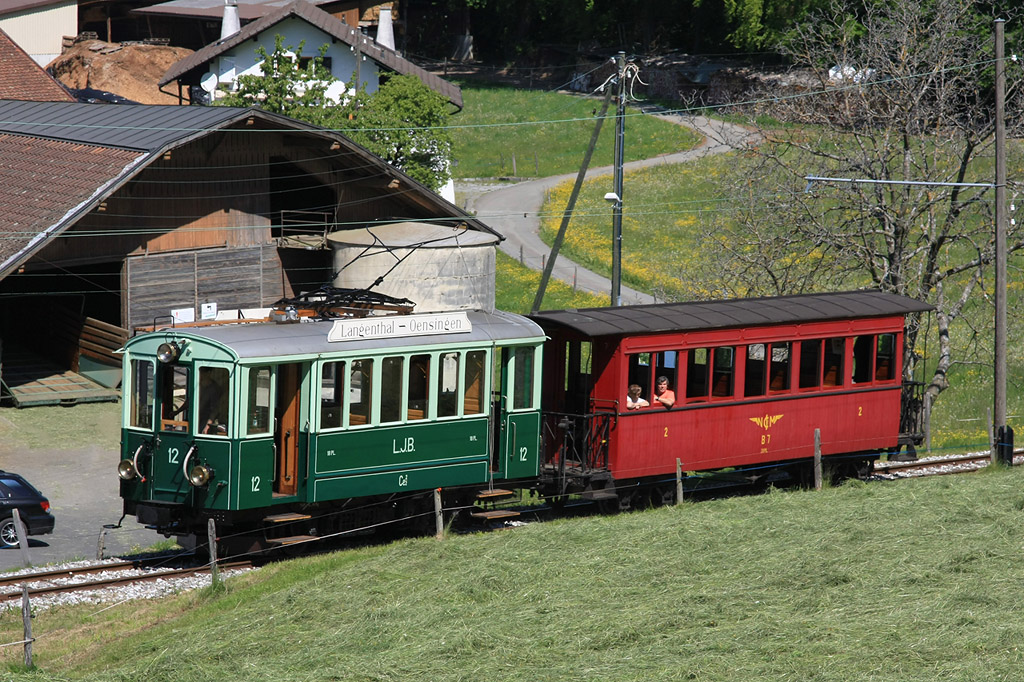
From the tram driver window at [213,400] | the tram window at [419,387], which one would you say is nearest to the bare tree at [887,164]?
the tram window at [419,387]

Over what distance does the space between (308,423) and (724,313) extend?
7317mm

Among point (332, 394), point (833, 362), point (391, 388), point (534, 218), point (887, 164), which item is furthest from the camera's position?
point (534, 218)

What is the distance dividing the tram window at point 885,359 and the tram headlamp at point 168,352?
12425 mm

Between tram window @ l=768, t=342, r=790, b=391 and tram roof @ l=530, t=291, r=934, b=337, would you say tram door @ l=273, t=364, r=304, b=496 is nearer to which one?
tram roof @ l=530, t=291, r=934, b=337

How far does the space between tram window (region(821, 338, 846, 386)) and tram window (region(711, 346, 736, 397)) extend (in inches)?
88.6

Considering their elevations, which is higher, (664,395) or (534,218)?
(534,218)

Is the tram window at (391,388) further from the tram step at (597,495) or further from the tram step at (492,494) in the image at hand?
the tram step at (597,495)

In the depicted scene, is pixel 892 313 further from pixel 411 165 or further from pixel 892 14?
pixel 411 165

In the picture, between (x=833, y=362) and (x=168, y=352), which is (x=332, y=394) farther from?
(x=833, y=362)

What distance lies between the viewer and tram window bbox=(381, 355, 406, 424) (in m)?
17.6

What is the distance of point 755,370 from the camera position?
21.2 m

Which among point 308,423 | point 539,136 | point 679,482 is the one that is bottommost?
point 679,482

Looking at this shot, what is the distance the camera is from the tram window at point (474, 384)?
18.4 meters

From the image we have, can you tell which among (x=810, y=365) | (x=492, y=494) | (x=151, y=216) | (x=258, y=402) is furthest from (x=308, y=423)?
(x=151, y=216)
